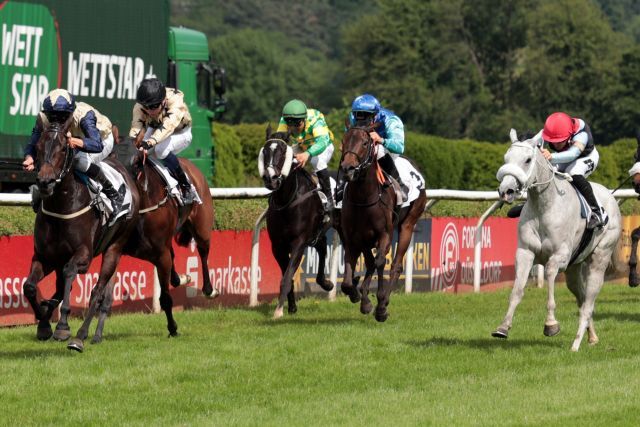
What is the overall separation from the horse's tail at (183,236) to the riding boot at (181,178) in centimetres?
69

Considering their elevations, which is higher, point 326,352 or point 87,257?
point 87,257

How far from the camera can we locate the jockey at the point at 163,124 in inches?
430

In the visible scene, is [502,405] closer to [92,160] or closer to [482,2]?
[92,160]

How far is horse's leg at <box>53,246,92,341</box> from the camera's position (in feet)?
31.2

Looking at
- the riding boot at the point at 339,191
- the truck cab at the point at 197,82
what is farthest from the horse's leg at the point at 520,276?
the truck cab at the point at 197,82

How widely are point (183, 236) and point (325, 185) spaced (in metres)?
1.41

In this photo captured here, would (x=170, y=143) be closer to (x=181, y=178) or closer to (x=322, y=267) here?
(x=181, y=178)

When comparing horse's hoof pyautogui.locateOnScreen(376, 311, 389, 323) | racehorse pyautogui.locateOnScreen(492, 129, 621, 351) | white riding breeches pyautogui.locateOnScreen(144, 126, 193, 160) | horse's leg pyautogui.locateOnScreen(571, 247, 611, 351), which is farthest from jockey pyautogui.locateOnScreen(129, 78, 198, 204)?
horse's leg pyautogui.locateOnScreen(571, 247, 611, 351)

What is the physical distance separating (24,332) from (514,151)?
405 cm

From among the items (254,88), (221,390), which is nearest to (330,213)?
(221,390)

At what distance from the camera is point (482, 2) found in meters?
73.2

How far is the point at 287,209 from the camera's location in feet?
41.4

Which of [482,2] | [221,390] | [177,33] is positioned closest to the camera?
[221,390]

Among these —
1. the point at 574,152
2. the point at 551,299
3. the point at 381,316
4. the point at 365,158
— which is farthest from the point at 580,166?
the point at 381,316
